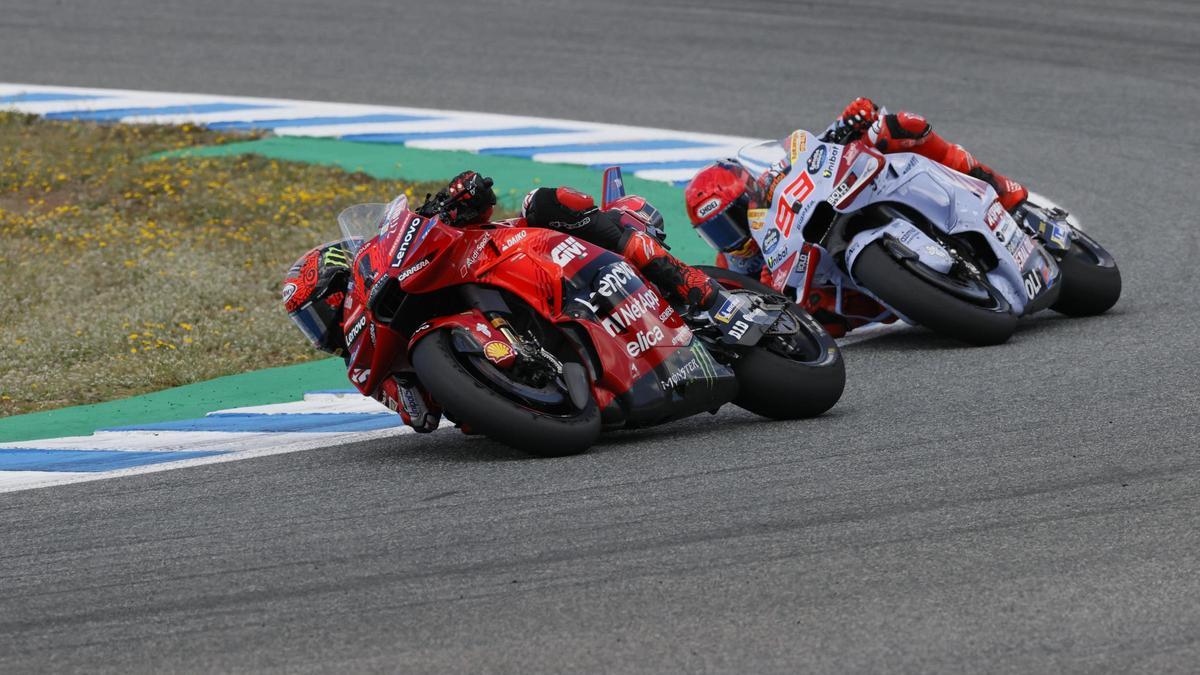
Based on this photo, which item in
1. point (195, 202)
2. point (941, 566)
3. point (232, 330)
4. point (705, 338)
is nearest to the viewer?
point (941, 566)

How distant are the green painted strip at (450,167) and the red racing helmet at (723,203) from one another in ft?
9.22

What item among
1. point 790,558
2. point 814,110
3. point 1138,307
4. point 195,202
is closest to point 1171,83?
point 814,110

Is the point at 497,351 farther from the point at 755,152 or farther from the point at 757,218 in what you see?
the point at 755,152

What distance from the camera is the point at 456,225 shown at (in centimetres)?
695

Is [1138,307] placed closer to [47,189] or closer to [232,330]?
[232,330]

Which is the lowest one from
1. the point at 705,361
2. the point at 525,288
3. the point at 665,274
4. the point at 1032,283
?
the point at 1032,283

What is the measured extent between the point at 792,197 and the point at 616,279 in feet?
7.50

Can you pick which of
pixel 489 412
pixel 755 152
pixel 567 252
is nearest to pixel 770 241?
pixel 755 152

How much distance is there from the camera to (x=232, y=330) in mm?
10453

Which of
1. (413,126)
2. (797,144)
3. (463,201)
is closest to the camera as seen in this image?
(463,201)

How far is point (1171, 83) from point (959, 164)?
781cm

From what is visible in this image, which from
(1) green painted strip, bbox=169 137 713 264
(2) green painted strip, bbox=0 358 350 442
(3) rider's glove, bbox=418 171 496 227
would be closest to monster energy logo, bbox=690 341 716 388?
(3) rider's glove, bbox=418 171 496 227

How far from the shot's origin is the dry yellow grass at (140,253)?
32.2 ft

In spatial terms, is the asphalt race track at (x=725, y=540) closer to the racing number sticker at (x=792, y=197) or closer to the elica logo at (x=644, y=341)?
the elica logo at (x=644, y=341)
